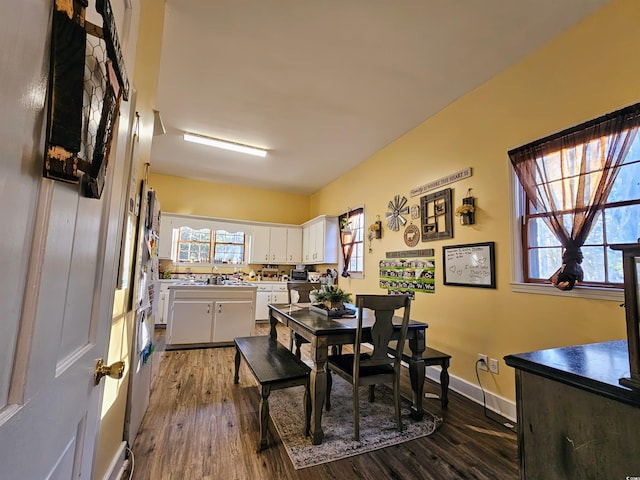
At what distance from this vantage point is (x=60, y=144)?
1.66 feet

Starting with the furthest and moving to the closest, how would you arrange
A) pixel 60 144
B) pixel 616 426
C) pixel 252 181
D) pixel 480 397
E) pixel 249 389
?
1. pixel 252 181
2. pixel 249 389
3. pixel 480 397
4. pixel 616 426
5. pixel 60 144

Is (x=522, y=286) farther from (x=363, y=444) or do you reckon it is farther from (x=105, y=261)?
(x=105, y=261)

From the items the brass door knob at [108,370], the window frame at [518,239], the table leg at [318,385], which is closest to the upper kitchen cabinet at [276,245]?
the table leg at [318,385]

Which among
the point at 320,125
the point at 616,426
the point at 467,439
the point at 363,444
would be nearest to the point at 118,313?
the point at 363,444

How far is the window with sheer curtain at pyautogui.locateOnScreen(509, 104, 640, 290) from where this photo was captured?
6.38 feet

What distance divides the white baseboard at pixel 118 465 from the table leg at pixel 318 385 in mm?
1146

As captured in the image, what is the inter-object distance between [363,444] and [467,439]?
0.78 m

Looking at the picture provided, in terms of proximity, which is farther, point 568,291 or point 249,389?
point 249,389

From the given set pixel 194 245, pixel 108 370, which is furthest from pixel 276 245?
pixel 108 370

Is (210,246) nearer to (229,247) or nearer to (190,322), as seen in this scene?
(229,247)

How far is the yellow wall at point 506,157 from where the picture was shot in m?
2.01

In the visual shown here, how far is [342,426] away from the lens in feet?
7.45

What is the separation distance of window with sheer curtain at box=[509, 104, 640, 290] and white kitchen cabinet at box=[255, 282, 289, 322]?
15.9ft

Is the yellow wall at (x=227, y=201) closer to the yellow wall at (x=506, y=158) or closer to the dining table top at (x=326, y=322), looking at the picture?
the yellow wall at (x=506, y=158)
